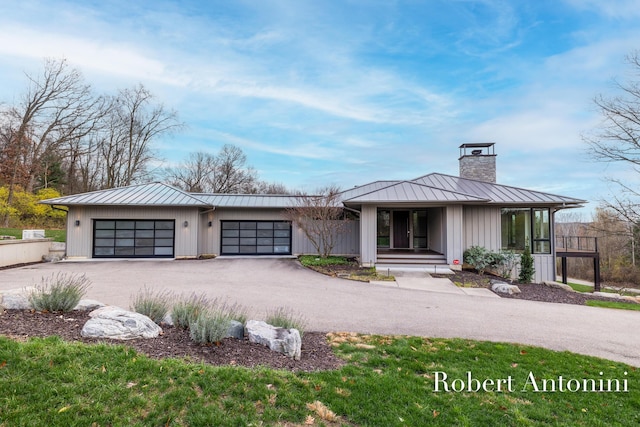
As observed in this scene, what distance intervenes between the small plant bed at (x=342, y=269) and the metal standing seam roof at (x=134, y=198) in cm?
560

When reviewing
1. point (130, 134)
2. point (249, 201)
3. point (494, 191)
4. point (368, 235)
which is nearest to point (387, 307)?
point (368, 235)

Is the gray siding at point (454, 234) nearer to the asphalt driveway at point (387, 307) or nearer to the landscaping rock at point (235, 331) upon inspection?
the asphalt driveway at point (387, 307)

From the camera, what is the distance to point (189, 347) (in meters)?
3.61

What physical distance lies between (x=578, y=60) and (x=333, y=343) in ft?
44.9

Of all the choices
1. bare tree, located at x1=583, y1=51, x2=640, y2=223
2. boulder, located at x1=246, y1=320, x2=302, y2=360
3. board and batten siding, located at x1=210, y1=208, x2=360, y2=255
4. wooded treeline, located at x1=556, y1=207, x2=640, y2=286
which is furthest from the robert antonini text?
wooded treeline, located at x1=556, y1=207, x2=640, y2=286

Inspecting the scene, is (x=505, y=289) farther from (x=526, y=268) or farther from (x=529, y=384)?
(x=529, y=384)

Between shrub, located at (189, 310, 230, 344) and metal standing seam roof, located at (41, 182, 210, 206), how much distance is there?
10.6 m

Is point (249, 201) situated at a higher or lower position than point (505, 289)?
higher

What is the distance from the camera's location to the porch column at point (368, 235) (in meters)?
11.7

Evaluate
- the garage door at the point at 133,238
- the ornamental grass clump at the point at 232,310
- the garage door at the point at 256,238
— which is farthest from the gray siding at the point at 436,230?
the garage door at the point at 133,238

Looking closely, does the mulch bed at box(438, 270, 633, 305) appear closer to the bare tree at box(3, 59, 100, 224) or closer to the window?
the window

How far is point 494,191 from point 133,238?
16.2 meters

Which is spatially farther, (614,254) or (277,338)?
(614,254)

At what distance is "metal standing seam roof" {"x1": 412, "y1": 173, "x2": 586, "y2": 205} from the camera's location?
38.1ft
